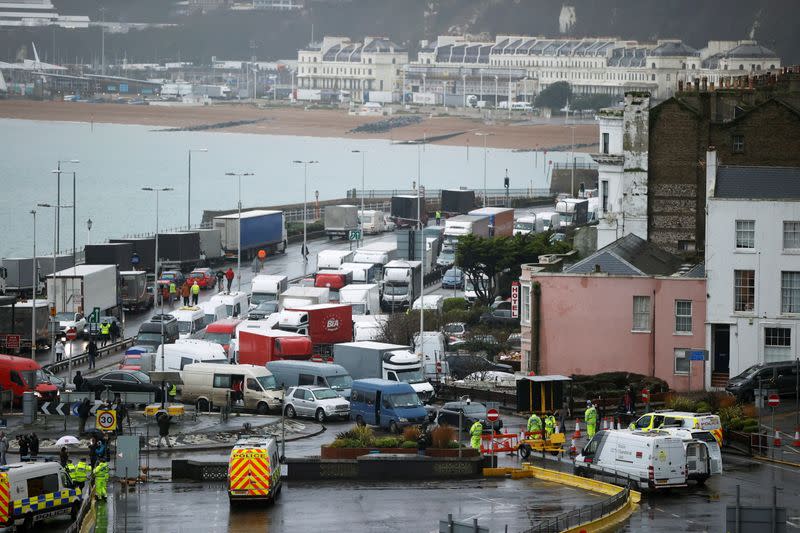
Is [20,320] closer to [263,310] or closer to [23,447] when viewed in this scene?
[263,310]

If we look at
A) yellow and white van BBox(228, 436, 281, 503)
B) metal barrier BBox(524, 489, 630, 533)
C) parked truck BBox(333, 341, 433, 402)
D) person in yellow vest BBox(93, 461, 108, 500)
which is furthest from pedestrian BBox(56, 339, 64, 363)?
metal barrier BBox(524, 489, 630, 533)

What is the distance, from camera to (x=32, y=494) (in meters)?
25.0

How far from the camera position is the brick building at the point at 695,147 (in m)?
55.7

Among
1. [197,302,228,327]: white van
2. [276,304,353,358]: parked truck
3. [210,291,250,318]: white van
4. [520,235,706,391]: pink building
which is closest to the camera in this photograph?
[520,235,706,391]: pink building

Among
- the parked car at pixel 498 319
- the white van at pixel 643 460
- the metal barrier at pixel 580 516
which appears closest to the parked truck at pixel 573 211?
the parked car at pixel 498 319

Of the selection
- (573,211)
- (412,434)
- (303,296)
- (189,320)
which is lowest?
(412,434)

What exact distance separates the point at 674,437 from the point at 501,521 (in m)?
4.24

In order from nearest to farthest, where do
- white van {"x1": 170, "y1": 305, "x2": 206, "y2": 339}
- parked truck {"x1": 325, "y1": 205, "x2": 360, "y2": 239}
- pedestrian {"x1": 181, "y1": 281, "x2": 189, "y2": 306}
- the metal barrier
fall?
the metal barrier
white van {"x1": 170, "y1": 305, "x2": 206, "y2": 339}
pedestrian {"x1": 181, "y1": 281, "x2": 189, "y2": 306}
parked truck {"x1": 325, "y1": 205, "x2": 360, "y2": 239}

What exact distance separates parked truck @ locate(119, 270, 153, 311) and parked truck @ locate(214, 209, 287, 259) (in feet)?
54.5

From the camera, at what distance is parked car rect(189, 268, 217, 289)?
71562mm

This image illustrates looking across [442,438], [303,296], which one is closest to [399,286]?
[303,296]

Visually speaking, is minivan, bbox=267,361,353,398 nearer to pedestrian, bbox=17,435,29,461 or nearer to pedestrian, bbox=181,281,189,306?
pedestrian, bbox=17,435,29,461

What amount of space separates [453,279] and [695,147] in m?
18.2

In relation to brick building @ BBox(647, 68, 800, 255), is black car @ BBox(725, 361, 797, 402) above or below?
below
